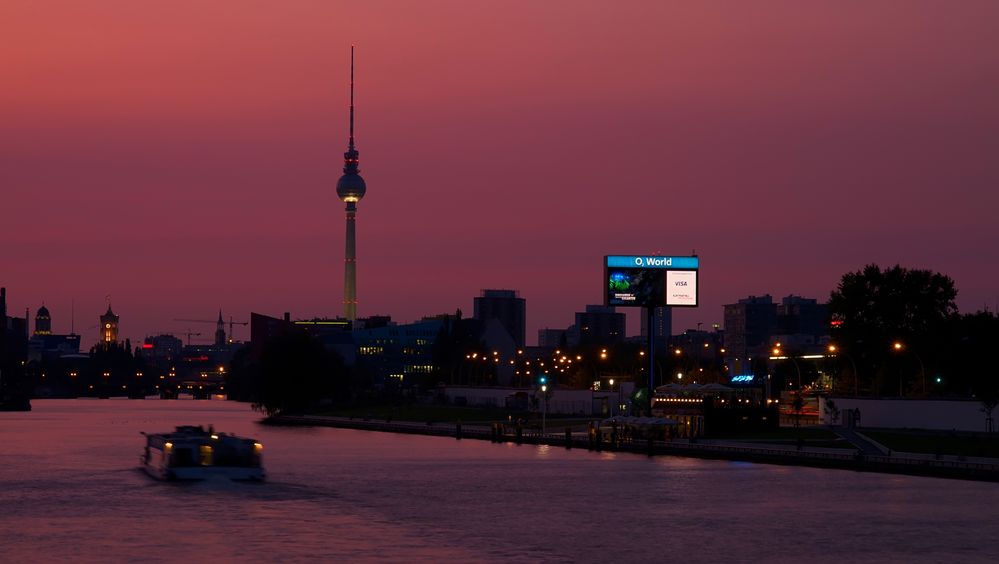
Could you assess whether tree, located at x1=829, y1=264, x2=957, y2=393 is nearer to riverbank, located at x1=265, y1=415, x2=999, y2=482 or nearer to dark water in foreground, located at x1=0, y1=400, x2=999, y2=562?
riverbank, located at x1=265, y1=415, x2=999, y2=482

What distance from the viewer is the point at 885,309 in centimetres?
18600

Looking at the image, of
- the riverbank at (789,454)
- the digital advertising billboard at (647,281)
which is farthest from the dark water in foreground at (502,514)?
the digital advertising billboard at (647,281)

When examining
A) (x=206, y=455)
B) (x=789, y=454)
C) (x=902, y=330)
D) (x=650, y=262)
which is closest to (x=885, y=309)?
(x=902, y=330)

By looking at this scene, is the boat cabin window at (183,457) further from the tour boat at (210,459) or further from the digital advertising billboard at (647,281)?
the digital advertising billboard at (647,281)

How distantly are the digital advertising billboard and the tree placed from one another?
105ft

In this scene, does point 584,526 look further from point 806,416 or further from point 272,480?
→ point 806,416

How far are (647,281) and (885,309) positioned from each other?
4226 centimetres

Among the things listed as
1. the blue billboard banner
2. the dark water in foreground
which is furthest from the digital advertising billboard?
the dark water in foreground

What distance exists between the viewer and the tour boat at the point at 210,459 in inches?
4232

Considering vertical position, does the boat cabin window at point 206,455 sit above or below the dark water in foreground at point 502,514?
above

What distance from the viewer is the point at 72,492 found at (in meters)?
98.5

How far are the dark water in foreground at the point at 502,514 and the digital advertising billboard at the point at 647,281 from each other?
32487mm

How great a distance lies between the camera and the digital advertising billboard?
15762cm

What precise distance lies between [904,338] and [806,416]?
59.9ft
